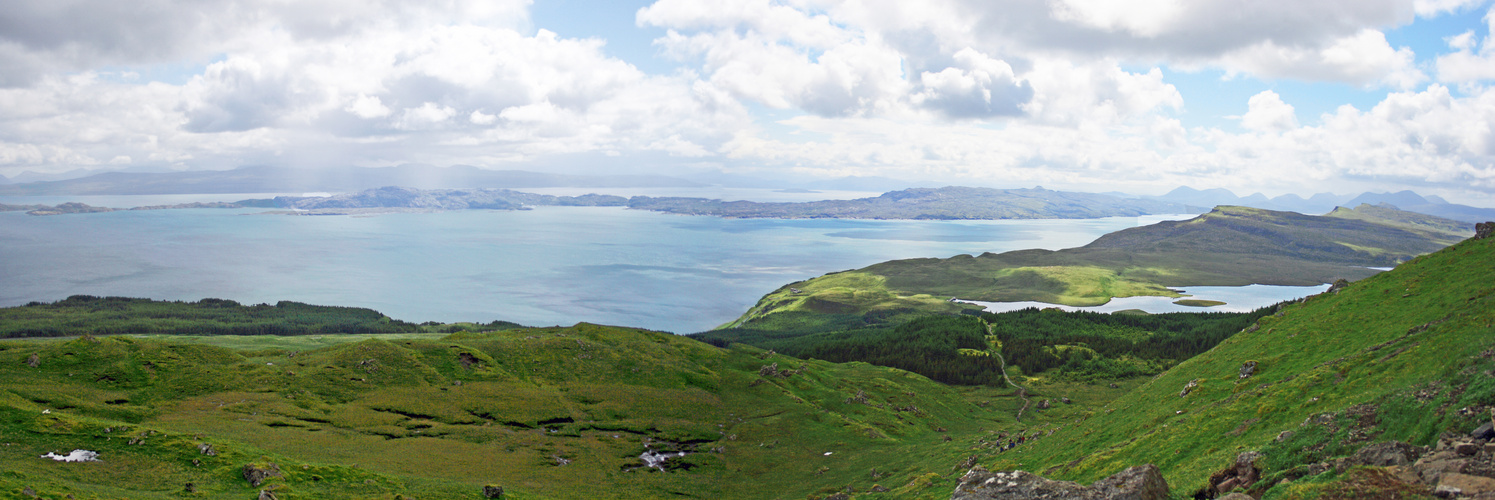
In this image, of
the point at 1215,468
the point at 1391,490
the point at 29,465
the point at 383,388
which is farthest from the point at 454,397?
the point at 1391,490

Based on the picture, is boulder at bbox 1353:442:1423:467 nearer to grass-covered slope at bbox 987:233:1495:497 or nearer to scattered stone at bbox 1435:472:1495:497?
grass-covered slope at bbox 987:233:1495:497

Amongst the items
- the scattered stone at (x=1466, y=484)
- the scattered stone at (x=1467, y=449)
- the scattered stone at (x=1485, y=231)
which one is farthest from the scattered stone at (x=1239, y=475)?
the scattered stone at (x=1485, y=231)

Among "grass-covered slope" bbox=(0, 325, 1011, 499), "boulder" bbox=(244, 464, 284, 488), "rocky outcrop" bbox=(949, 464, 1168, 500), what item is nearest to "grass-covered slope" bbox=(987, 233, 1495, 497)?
"rocky outcrop" bbox=(949, 464, 1168, 500)

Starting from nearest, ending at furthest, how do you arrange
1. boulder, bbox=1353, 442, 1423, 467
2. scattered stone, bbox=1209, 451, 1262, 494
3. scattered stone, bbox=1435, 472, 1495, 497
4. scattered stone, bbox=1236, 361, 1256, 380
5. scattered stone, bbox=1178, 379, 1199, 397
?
scattered stone, bbox=1435, 472, 1495, 497 → boulder, bbox=1353, 442, 1423, 467 → scattered stone, bbox=1209, 451, 1262, 494 → scattered stone, bbox=1236, 361, 1256, 380 → scattered stone, bbox=1178, 379, 1199, 397

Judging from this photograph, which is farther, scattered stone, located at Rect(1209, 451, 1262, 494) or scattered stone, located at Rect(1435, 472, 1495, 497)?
scattered stone, located at Rect(1209, 451, 1262, 494)

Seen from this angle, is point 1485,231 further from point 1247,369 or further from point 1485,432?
point 1485,432

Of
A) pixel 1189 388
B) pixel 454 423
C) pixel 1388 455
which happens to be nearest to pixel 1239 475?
pixel 1388 455

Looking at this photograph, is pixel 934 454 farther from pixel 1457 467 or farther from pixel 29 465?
pixel 29 465
